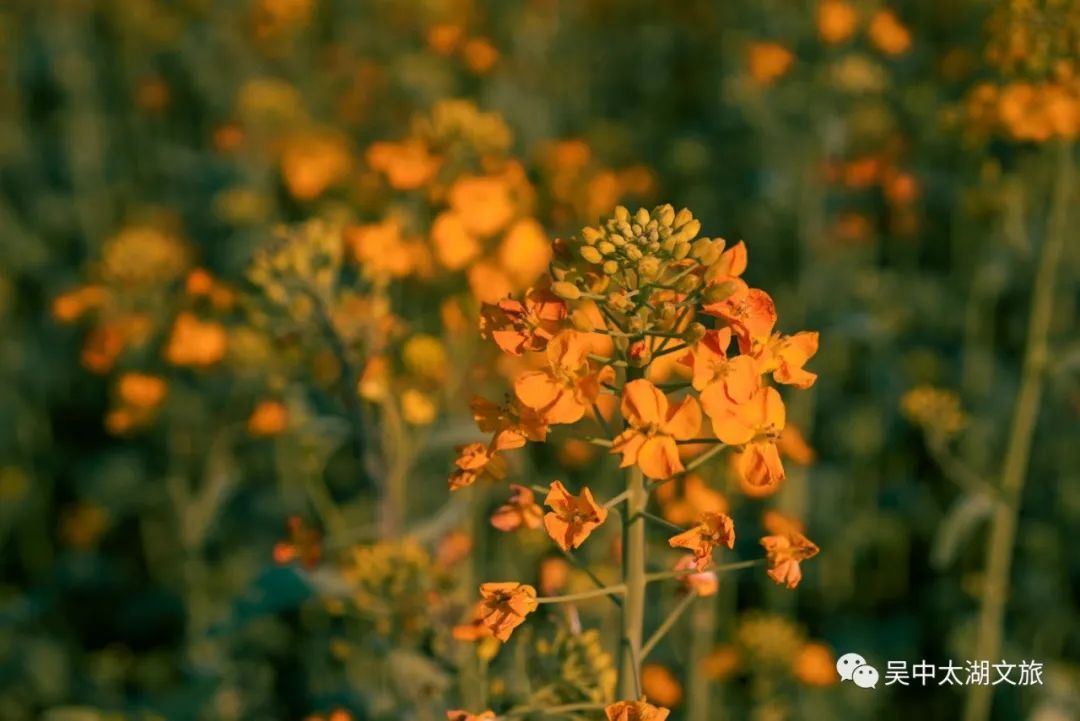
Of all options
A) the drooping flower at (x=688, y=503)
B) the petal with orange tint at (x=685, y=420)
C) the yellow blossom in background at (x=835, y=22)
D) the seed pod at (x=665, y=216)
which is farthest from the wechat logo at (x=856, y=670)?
the yellow blossom in background at (x=835, y=22)

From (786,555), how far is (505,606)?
0.49 m

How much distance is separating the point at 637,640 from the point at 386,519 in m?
1.14

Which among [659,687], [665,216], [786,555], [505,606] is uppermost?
[665,216]

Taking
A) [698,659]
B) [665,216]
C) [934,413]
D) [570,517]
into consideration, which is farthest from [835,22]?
[570,517]

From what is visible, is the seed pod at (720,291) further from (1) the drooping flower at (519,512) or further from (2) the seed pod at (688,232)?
(1) the drooping flower at (519,512)

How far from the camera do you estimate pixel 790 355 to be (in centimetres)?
183

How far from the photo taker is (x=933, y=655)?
13.5 ft

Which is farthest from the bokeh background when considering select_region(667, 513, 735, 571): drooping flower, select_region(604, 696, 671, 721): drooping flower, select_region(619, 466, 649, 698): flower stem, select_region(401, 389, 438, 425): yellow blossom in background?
select_region(667, 513, 735, 571): drooping flower

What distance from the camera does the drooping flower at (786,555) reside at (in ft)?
6.02

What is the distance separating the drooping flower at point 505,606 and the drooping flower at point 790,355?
0.54 meters

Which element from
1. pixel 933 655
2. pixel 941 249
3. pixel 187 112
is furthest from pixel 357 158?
pixel 933 655

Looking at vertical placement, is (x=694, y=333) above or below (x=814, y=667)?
above

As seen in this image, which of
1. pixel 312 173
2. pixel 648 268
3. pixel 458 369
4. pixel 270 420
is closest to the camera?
pixel 648 268

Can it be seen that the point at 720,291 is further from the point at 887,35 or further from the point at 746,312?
the point at 887,35
